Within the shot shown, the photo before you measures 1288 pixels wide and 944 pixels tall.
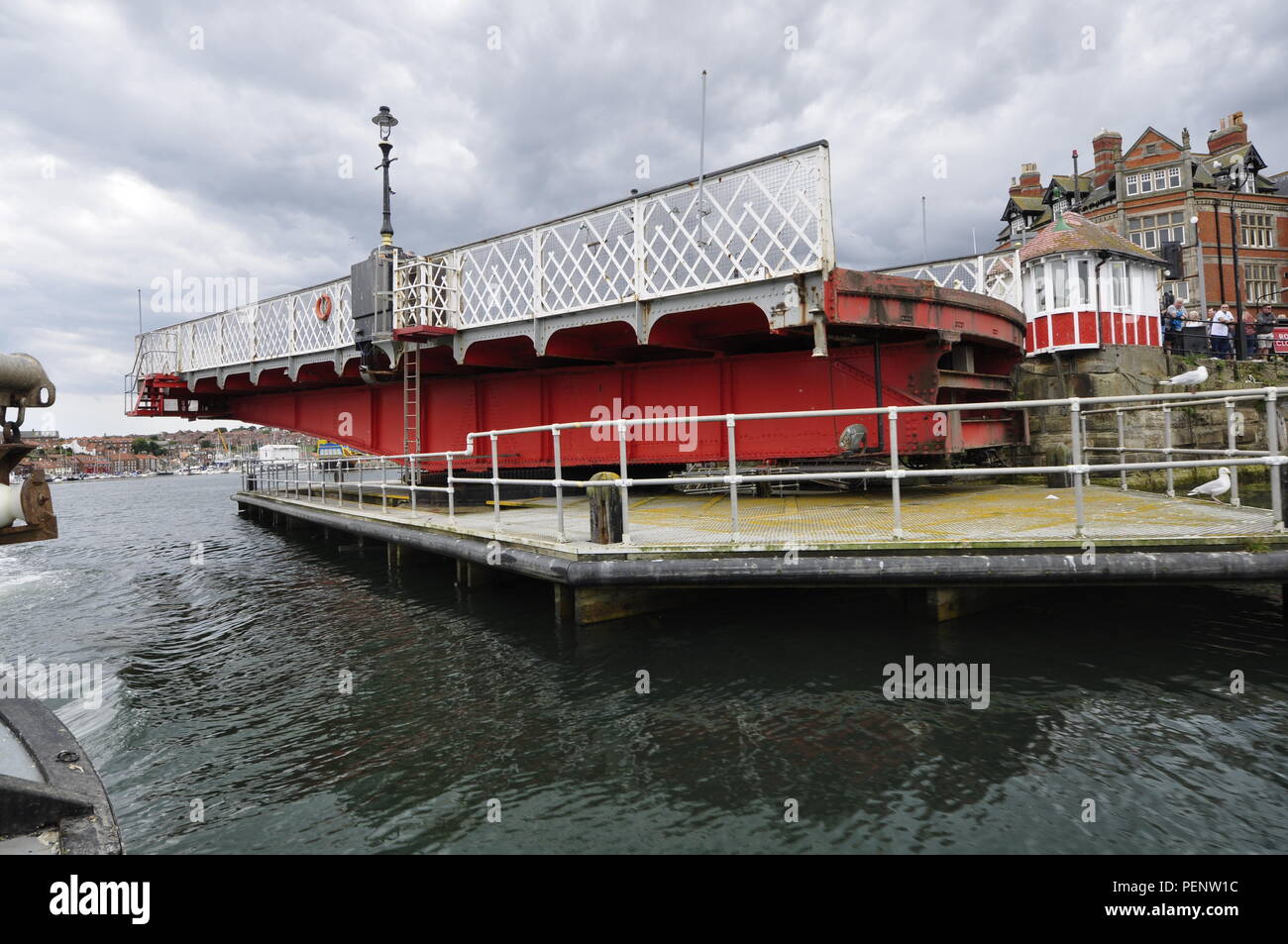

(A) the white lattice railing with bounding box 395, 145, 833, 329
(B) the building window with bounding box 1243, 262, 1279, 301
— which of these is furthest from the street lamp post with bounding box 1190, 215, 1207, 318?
(A) the white lattice railing with bounding box 395, 145, 833, 329

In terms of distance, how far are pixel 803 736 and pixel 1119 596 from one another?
4.94 metres

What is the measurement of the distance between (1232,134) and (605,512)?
2276 inches

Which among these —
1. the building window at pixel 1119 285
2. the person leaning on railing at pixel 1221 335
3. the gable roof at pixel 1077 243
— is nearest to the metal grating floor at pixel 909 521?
the building window at pixel 1119 285

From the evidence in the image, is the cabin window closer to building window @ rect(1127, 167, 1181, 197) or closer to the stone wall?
the stone wall

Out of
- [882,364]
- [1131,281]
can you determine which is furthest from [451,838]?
[1131,281]

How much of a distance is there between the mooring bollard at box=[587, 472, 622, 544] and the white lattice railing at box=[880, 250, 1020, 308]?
1042 cm

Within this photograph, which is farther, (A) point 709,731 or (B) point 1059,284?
(B) point 1059,284

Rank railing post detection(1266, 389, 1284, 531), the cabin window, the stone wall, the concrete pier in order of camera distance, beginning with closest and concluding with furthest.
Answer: railing post detection(1266, 389, 1284, 531), the concrete pier, the stone wall, the cabin window

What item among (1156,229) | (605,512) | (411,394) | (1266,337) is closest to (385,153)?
(411,394)

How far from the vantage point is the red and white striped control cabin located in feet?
41.7

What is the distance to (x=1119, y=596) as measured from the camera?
758cm

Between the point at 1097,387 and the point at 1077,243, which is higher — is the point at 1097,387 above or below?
below

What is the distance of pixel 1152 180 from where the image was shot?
4269 cm

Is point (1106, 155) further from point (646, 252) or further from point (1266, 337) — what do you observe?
point (646, 252)
